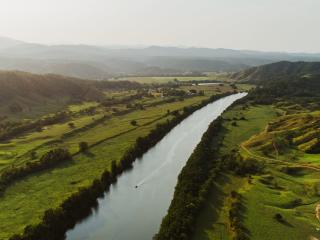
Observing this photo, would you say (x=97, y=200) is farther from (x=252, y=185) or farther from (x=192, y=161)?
(x=252, y=185)

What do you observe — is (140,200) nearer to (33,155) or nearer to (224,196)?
(224,196)


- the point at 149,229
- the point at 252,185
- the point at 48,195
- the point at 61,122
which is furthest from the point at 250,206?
the point at 61,122

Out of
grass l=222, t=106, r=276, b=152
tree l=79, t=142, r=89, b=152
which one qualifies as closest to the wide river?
grass l=222, t=106, r=276, b=152

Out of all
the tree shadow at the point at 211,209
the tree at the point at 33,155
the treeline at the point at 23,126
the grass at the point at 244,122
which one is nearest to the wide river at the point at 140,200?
the tree shadow at the point at 211,209

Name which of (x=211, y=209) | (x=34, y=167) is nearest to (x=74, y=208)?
(x=211, y=209)

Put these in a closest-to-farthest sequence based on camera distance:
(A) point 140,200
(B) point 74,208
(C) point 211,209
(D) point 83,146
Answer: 1. (C) point 211,209
2. (B) point 74,208
3. (A) point 140,200
4. (D) point 83,146

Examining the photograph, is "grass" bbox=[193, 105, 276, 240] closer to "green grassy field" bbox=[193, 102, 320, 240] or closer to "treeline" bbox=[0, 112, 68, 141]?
"green grassy field" bbox=[193, 102, 320, 240]
